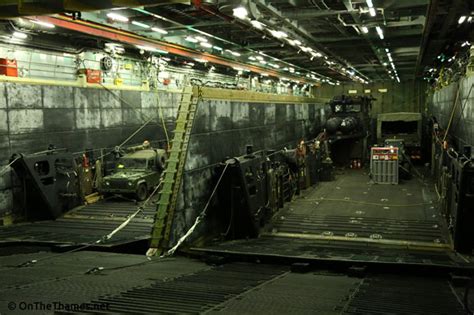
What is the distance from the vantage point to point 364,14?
39.3ft

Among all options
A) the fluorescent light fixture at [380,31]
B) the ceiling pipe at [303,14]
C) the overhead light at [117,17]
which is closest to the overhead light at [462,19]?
the fluorescent light fixture at [380,31]

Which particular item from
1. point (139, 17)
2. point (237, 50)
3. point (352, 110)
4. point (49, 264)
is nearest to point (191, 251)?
point (49, 264)

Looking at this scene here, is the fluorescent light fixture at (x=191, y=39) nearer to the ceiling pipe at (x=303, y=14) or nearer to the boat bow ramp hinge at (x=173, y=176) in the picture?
the ceiling pipe at (x=303, y=14)

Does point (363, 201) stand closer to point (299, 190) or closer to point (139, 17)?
point (299, 190)

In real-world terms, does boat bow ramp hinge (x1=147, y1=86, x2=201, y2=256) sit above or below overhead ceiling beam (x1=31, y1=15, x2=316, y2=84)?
below

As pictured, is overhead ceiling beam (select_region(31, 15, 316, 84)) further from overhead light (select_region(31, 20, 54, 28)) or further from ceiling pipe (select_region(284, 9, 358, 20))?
ceiling pipe (select_region(284, 9, 358, 20))

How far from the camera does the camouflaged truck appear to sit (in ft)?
47.0

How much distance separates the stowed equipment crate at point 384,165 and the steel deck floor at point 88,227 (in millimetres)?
8973

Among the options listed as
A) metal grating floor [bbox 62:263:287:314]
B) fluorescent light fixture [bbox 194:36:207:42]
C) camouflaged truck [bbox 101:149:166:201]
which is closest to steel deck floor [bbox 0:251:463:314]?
metal grating floor [bbox 62:263:287:314]

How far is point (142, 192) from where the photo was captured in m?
14.7

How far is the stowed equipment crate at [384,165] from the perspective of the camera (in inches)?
678

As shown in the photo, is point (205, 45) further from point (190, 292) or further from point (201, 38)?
point (190, 292)

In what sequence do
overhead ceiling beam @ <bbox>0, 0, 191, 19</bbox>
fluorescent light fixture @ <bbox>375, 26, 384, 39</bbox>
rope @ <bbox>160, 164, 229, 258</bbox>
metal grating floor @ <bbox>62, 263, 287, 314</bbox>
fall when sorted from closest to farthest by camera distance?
metal grating floor @ <bbox>62, 263, 287, 314</bbox> → overhead ceiling beam @ <bbox>0, 0, 191, 19</bbox> → rope @ <bbox>160, 164, 229, 258</bbox> → fluorescent light fixture @ <bbox>375, 26, 384, 39</bbox>

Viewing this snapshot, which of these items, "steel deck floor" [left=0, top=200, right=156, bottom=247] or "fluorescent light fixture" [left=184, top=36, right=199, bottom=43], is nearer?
"steel deck floor" [left=0, top=200, right=156, bottom=247]
